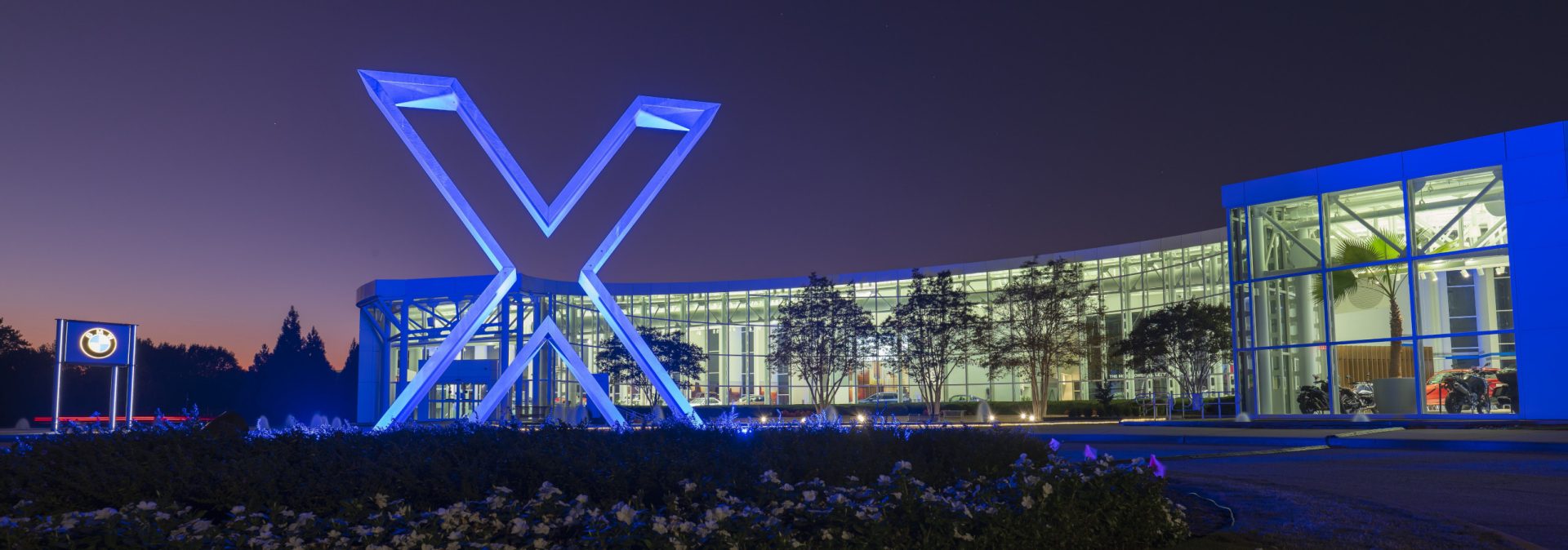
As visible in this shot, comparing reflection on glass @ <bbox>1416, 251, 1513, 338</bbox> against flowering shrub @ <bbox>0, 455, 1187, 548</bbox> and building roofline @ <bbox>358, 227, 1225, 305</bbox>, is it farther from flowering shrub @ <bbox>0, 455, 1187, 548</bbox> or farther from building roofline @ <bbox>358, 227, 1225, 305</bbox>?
flowering shrub @ <bbox>0, 455, 1187, 548</bbox>

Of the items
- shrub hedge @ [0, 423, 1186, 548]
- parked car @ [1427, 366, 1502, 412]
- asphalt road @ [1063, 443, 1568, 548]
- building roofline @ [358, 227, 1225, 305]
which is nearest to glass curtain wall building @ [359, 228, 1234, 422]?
building roofline @ [358, 227, 1225, 305]

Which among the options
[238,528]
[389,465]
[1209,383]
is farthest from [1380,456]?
[1209,383]

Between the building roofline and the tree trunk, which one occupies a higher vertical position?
the building roofline

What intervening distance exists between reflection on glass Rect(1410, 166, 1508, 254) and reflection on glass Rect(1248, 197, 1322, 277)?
264 cm

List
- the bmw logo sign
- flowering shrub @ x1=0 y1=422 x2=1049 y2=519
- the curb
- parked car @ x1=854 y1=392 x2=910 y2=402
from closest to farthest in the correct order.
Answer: flowering shrub @ x1=0 y1=422 x2=1049 y2=519 → the curb → the bmw logo sign → parked car @ x1=854 y1=392 x2=910 y2=402

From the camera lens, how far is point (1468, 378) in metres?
26.6

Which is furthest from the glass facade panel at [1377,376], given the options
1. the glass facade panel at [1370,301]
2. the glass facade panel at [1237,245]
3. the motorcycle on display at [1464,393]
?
the glass facade panel at [1237,245]

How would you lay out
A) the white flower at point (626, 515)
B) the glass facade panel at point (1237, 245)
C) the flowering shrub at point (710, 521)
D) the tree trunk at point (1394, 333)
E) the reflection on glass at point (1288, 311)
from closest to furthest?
the flowering shrub at point (710, 521), the white flower at point (626, 515), the tree trunk at point (1394, 333), the reflection on glass at point (1288, 311), the glass facade panel at point (1237, 245)

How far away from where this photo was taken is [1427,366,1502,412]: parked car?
26.2 metres

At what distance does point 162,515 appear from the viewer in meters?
5.46

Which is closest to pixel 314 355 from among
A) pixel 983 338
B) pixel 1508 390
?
pixel 983 338

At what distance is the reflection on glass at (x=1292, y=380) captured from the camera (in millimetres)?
→ 29312

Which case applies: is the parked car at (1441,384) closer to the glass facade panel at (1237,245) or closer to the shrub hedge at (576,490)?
the glass facade panel at (1237,245)

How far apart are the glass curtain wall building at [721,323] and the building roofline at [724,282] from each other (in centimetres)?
6
